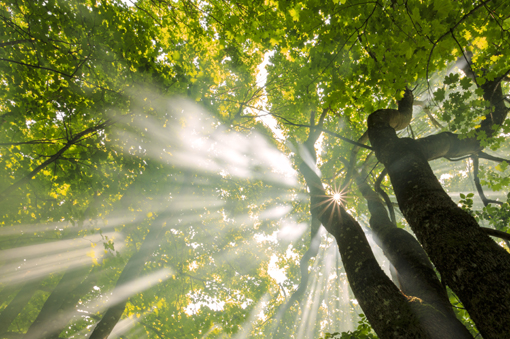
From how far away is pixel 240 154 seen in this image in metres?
10.5

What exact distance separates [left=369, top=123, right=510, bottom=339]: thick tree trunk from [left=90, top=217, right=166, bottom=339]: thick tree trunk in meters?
7.48

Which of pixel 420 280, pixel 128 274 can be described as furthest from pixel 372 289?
pixel 128 274

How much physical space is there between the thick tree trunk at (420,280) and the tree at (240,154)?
0.02 m

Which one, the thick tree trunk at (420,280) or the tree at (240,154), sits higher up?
the tree at (240,154)

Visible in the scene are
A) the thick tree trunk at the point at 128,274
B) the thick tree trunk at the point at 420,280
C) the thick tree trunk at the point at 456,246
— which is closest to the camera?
the thick tree trunk at the point at 456,246

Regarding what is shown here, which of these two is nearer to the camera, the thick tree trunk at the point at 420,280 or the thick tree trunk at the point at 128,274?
the thick tree trunk at the point at 420,280

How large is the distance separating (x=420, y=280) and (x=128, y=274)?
817cm

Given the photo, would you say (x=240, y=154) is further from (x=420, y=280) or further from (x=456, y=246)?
(x=456, y=246)

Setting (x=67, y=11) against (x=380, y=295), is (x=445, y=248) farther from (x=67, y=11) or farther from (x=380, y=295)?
(x=67, y=11)

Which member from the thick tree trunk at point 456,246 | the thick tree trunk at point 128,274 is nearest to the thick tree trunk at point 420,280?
the thick tree trunk at point 456,246

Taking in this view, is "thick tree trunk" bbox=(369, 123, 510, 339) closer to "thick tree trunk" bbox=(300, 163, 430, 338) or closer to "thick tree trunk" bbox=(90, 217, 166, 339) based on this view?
"thick tree trunk" bbox=(300, 163, 430, 338)

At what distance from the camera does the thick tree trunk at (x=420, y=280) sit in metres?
1.80

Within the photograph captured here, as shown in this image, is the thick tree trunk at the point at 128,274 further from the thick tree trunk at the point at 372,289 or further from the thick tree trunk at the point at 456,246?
the thick tree trunk at the point at 456,246

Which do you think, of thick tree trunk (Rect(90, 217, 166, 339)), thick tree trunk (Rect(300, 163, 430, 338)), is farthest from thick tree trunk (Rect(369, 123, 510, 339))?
thick tree trunk (Rect(90, 217, 166, 339))
